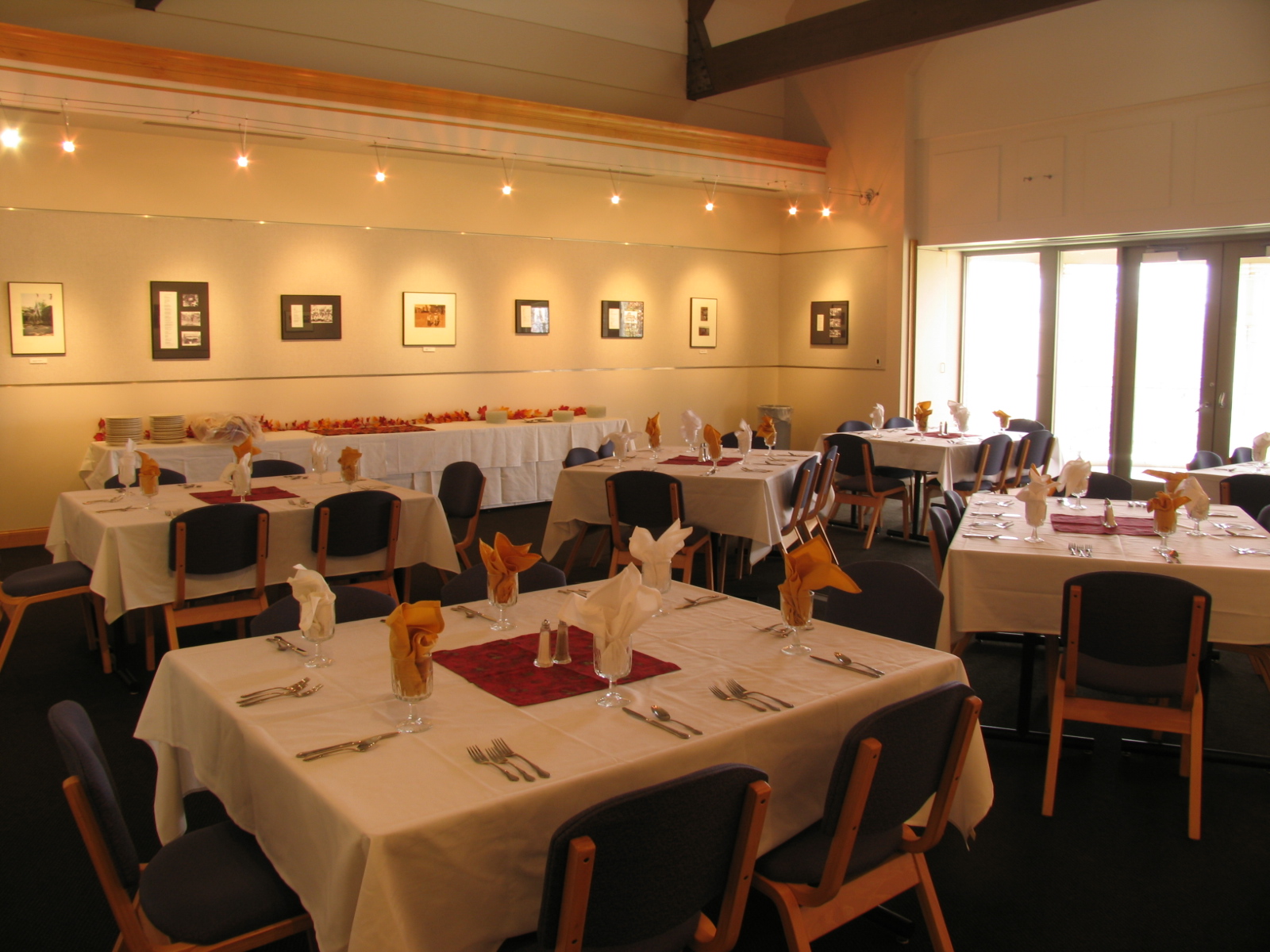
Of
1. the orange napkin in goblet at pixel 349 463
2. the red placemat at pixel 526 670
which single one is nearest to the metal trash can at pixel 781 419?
the orange napkin in goblet at pixel 349 463

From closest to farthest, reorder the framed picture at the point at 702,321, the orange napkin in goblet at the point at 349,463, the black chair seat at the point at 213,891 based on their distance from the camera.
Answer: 1. the black chair seat at the point at 213,891
2. the orange napkin in goblet at the point at 349,463
3. the framed picture at the point at 702,321

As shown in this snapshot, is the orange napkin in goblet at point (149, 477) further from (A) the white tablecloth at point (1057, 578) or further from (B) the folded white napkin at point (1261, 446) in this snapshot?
(B) the folded white napkin at point (1261, 446)

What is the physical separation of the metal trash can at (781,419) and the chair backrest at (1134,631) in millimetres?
8693

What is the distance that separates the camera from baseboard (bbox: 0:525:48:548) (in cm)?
795

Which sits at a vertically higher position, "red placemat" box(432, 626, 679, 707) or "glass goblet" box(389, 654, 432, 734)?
"glass goblet" box(389, 654, 432, 734)

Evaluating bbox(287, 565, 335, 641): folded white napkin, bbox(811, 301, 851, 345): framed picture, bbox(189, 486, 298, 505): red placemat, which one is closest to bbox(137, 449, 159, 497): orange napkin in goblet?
bbox(189, 486, 298, 505): red placemat

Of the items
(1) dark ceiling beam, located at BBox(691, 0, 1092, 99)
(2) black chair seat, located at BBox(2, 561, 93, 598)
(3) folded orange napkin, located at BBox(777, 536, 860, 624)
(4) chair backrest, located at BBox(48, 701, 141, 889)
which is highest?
(1) dark ceiling beam, located at BBox(691, 0, 1092, 99)

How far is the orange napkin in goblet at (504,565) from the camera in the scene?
120 inches

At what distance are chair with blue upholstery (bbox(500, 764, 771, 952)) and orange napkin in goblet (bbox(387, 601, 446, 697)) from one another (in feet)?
1.99

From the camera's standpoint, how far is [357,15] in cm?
905

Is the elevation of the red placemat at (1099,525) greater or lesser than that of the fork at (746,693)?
greater

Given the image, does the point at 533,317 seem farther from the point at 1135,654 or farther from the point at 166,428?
the point at 1135,654

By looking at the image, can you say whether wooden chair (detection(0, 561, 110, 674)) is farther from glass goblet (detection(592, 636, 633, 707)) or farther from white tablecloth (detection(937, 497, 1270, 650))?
white tablecloth (detection(937, 497, 1270, 650))

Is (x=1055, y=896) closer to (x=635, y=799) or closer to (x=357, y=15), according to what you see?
(x=635, y=799)
